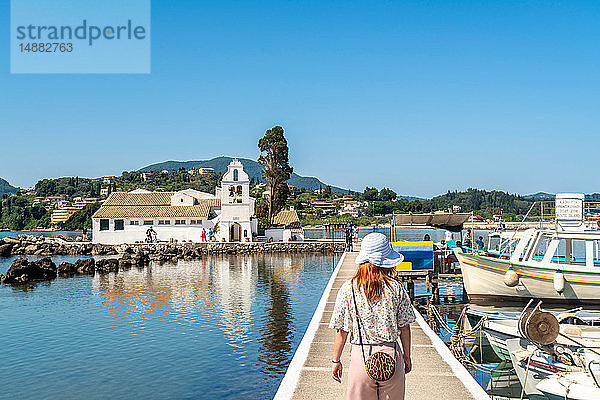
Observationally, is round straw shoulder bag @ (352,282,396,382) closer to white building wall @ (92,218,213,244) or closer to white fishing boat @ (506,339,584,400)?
white fishing boat @ (506,339,584,400)

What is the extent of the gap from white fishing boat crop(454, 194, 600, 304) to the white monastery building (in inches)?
1286

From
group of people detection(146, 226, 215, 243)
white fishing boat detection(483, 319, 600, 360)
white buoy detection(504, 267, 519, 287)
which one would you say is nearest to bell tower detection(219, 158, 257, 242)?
group of people detection(146, 226, 215, 243)

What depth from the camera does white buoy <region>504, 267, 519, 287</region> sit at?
21.8m

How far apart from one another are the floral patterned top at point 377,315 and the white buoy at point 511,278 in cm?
1834

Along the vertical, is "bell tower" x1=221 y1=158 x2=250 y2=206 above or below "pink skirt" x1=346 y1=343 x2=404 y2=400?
above

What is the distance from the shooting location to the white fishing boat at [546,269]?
69.5 ft

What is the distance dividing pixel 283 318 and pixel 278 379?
7.56 metres

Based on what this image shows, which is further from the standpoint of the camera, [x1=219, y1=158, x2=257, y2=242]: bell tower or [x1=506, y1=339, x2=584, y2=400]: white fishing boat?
[x1=219, y1=158, x2=257, y2=242]: bell tower

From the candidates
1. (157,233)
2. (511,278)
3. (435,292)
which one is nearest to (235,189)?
(157,233)

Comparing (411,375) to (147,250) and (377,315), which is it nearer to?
(377,315)

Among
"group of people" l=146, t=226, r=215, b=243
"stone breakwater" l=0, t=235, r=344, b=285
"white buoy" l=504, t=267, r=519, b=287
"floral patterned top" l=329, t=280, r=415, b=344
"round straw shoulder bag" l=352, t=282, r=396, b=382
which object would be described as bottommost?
"stone breakwater" l=0, t=235, r=344, b=285

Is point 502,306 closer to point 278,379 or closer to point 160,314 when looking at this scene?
point 278,379

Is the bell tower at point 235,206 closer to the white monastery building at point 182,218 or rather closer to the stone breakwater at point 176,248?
the white monastery building at point 182,218

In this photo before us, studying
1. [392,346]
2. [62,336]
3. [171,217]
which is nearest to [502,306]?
[62,336]
